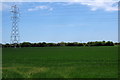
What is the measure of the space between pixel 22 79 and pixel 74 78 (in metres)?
2.22

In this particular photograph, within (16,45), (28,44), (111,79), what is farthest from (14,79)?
(28,44)

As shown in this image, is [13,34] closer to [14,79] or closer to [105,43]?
[105,43]

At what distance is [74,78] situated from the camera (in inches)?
395

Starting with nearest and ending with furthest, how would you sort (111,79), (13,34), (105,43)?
(111,79) → (13,34) → (105,43)

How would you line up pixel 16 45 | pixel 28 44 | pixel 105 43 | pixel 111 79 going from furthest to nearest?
pixel 105 43
pixel 28 44
pixel 16 45
pixel 111 79

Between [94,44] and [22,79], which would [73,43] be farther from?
[22,79]

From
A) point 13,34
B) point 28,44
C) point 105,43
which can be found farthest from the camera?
point 105,43

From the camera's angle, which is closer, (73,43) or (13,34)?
(13,34)

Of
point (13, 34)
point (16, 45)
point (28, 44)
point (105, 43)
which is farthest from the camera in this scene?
point (105, 43)

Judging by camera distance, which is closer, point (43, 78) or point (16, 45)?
point (43, 78)

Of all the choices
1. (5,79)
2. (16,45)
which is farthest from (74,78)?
(16,45)

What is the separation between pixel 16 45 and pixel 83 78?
69545mm

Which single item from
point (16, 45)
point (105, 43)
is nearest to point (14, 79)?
point (16, 45)

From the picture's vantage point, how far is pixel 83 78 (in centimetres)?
996
